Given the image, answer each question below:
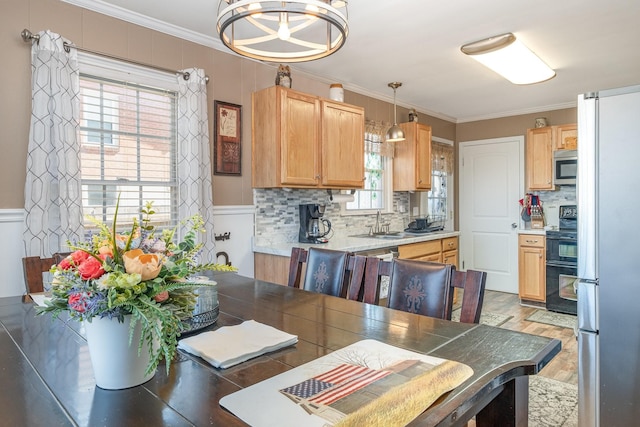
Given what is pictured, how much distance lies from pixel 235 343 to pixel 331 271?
0.95 metres

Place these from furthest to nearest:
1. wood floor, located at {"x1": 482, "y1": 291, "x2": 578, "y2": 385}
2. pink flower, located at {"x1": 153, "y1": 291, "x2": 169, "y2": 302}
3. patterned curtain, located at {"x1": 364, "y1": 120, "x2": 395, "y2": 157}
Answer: patterned curtain, located at {"x1": 364, "y1": 120, "x2": 395, "y2": 157}, wood floor, located at {"x1": 482, "y1": 291, "x2": 578, "y2": 385}, pink flower, located at {"x1": 153, "y1": 291, "x2": 169, "y2": 302}

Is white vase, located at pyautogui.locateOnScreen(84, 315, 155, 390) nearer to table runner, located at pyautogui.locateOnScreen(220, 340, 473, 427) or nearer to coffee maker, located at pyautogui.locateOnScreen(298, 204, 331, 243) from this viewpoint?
table runner, located at pyautogui.locateOnScreen(220, 340, 473, 427)

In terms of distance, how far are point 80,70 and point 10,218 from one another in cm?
98

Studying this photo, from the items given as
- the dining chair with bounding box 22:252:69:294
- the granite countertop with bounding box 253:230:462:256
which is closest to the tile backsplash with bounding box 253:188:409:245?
the granite countertop with bounding box 253:230:462:256

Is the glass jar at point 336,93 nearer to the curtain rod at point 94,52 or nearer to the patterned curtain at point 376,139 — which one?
the patterned curtain at point 376,139

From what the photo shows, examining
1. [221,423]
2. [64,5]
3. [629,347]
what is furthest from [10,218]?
[629,347]

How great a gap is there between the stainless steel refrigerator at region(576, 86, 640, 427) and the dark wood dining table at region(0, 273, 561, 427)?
840mm

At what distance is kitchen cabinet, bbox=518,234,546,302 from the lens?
468cm

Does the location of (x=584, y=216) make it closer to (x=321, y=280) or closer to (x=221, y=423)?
(x=321, y=280)

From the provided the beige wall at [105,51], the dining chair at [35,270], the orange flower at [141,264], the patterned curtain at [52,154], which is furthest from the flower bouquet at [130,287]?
the beige wall at [105,51]

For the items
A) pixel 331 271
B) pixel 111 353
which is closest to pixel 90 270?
pixel 111 353

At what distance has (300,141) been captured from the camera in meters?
3.32

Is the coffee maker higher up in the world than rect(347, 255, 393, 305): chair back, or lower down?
higher up

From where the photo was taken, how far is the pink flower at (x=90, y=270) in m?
0.86
